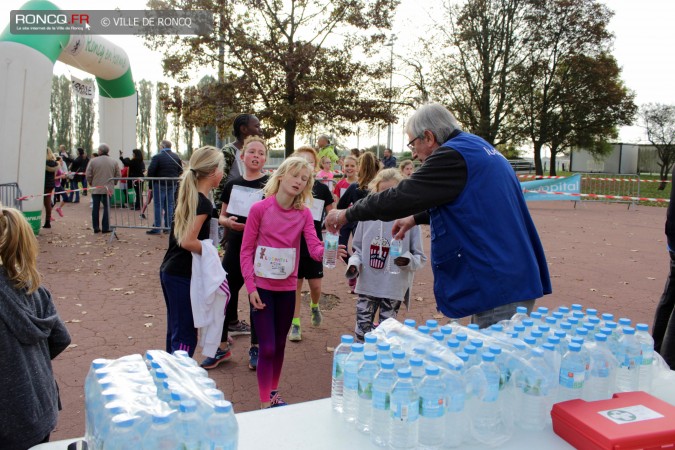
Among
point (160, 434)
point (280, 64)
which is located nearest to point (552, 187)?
point (280, 64)

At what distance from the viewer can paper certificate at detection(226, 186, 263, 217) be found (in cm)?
485

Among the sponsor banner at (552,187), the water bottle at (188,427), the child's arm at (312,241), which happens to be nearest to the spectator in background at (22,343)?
the water bottle at (188,427)

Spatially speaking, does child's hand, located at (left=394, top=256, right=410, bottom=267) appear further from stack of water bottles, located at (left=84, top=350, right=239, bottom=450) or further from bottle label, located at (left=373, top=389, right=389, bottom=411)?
stack of water bottles, located at (left=84, top=350, right=239, bottom=450)

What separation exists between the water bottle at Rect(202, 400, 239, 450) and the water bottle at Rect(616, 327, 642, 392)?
1.63 m

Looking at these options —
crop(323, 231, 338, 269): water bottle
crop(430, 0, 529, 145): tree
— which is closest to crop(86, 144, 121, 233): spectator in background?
crop(323, 231, 338, 269): water bottle

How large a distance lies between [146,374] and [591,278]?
826 cm

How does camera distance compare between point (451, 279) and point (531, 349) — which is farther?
point (451, 279)

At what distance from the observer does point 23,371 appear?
7.21 ft

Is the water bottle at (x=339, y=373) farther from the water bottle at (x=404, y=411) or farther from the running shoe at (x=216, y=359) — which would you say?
the running shoe at (x=216, y=359)

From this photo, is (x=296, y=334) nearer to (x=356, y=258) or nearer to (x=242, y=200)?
(x=356, y=258)

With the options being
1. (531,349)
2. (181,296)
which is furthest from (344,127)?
(531,349)

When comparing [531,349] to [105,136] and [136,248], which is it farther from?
[105,136]

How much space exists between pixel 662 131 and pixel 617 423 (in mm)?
35764

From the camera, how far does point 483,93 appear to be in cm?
2920
